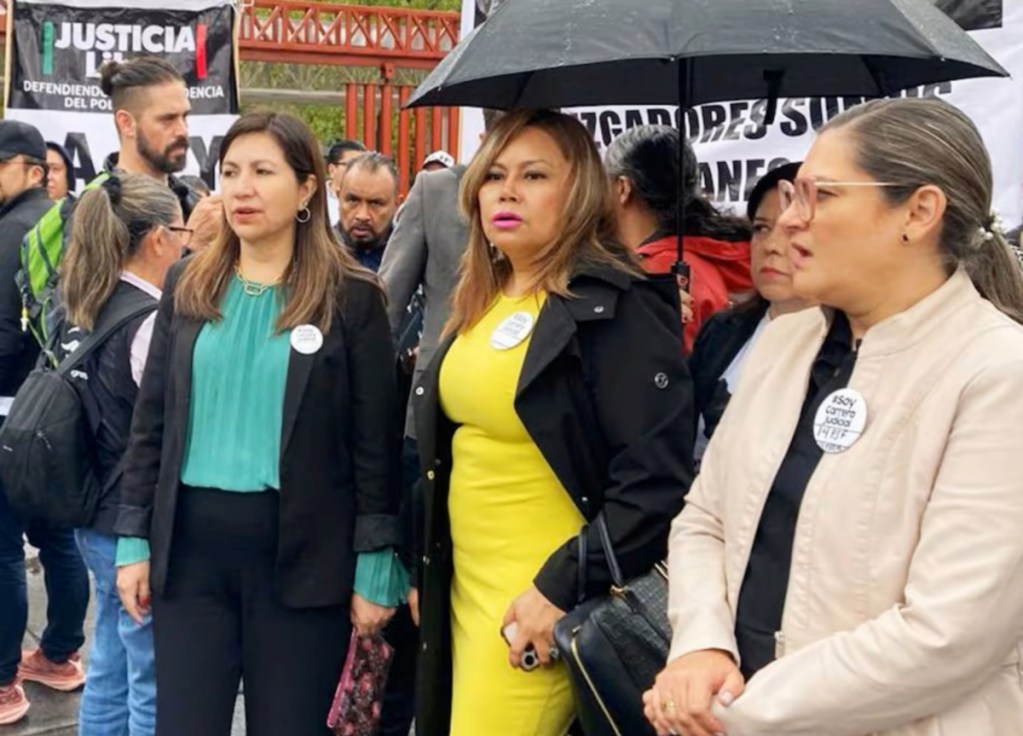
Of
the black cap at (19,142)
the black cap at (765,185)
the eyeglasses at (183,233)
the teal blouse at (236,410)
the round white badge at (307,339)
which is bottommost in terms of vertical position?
the teal blouse at (236,410)

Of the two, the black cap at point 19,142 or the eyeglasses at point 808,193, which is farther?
the black cap at point 19,142

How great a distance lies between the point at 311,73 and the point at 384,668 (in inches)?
419

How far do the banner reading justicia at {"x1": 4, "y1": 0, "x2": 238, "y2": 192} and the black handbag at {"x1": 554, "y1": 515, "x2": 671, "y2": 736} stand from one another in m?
4.65

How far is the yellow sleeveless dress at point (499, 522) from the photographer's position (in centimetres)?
258

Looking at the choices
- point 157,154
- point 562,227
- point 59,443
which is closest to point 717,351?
point 562,227

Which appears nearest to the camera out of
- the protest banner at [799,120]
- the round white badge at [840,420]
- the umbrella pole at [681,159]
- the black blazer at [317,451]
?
the round white badge at [840,420]

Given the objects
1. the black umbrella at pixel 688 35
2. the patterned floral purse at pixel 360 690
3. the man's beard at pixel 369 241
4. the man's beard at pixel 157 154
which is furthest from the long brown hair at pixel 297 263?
the man's beard at pixel 369 241

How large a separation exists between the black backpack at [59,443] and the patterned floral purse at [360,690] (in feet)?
3.05

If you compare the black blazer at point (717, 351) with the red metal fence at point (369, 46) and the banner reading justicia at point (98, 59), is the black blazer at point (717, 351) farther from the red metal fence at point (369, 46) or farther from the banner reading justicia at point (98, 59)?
the red metal fence at point (369, 46)

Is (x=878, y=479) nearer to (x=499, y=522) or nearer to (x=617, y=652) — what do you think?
(x=617, y=652)

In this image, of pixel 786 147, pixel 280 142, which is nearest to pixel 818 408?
pixel 280 142

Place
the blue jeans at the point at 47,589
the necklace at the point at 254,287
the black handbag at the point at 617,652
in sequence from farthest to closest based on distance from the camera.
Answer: the blue jeans at the point at 47,589
the necklace at the point at 254,287
the black handbag at the point at 617,652

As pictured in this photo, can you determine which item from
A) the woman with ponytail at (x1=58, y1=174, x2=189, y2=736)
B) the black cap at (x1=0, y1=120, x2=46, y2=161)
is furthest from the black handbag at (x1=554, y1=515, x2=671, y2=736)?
the black cap at (x1=0, y1=120, x2=46, y2=161)

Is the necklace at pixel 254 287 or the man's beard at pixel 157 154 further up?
the man's beard at pixel 157 154
